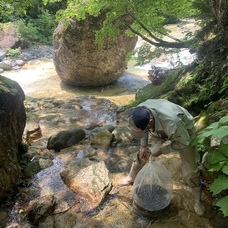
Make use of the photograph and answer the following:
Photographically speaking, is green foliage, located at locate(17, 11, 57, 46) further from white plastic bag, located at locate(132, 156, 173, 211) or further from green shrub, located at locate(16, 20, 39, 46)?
white plastic bag, located at locate(132, 156, 173, 211)

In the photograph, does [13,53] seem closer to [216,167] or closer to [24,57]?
[24,57]

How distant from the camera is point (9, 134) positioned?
4094mm

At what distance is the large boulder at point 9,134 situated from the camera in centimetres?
379

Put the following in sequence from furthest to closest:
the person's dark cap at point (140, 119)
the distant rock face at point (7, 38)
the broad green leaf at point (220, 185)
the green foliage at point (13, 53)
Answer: the distant rock face at point (7, 38) < the green foliage at point (13, 53) < the person's dark cap at point (140, 119) < the broad green leaf at point (220, 185)

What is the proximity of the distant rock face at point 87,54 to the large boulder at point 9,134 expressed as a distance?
6.33m

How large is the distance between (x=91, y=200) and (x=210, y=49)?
413 centimetres

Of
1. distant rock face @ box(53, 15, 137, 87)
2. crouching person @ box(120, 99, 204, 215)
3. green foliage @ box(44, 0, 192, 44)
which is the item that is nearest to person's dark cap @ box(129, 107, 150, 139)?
crouching person @ box(120, 99, 204, 215)

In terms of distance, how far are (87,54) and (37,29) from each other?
10.7 meters

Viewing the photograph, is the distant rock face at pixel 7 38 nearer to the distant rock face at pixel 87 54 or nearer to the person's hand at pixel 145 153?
the distant rock face at pixel 87 54

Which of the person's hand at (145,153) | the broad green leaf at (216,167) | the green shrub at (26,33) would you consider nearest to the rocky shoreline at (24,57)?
the green shrub at (26,33)

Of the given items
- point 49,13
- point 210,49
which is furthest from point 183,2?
point 49,13

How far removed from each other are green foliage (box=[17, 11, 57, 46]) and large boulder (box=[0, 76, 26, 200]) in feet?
49.8

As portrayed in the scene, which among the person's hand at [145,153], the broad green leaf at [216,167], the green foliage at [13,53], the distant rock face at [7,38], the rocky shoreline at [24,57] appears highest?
the broad green leaf at [216,167]

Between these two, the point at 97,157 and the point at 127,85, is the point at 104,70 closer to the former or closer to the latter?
the point at 127,85
